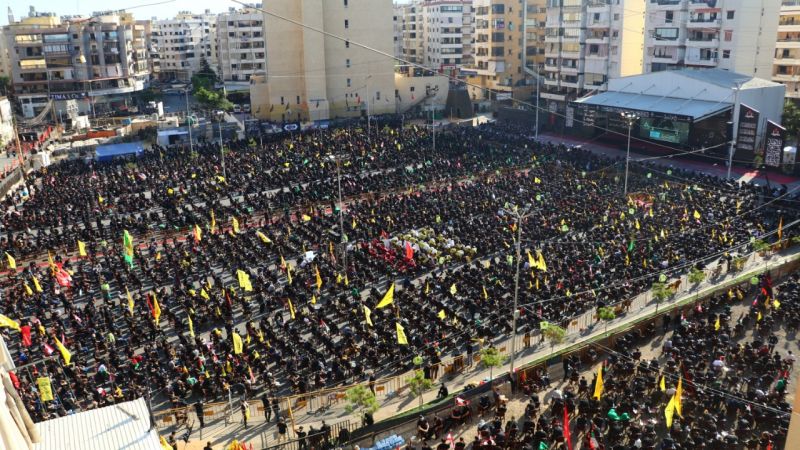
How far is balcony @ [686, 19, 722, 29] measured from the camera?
53.2 metres

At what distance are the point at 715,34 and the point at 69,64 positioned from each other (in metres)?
67.6

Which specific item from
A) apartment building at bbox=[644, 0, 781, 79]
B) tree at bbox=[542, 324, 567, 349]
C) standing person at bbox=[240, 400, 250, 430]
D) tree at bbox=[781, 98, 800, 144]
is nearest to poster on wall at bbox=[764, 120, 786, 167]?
tree at bbox=[781, 98, 800, 144]

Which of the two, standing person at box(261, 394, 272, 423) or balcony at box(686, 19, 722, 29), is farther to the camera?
balcony at box(686, 19, 722, 29)

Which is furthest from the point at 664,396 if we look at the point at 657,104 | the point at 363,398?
the point at 657,104

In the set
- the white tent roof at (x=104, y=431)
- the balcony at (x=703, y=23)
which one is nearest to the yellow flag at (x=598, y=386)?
the white tent roof at (x=104, y=431)

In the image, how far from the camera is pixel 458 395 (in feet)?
60.6

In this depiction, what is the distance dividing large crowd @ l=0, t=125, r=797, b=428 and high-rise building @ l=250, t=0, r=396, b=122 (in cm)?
2311

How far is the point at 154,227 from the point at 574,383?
24.6 meters

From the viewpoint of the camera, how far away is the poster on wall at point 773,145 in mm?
39969

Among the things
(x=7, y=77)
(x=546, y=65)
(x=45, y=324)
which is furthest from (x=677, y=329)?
(x=7, y=77)

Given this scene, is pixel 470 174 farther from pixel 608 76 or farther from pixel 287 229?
pixel 608 76

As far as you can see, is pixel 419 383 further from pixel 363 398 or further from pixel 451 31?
pixel 451 31

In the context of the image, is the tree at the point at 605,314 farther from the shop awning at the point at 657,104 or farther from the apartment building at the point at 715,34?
the apartment building at the point at 715,34

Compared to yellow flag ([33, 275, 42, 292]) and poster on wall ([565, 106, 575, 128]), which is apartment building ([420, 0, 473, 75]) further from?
yellow flag ([33, 275, 42, 292])
